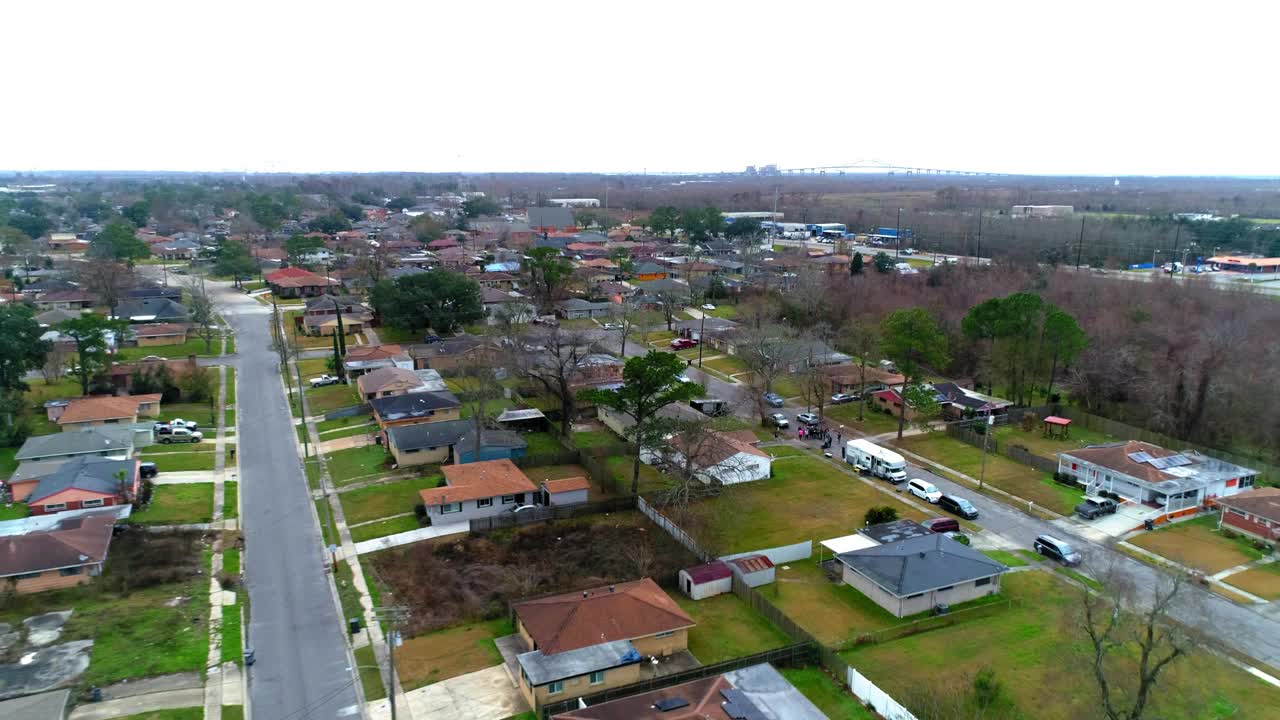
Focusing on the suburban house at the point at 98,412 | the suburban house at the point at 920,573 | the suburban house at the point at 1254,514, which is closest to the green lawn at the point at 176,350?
the suburban house at the point at 98,412

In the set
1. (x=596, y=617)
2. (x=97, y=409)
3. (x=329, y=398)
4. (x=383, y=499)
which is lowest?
(x=383, y=499)

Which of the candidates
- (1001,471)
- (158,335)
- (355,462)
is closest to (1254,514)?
(1001,471)

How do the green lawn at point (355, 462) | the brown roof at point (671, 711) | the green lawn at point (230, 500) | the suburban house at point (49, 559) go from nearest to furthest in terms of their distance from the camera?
the brown roof at point (671, 711)
the suburban house at point (49, 559)
the green lawn at point (230, 500)
the green lawn at point (355, 462)

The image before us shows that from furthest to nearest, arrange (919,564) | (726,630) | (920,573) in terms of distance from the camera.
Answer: (919,564) → (920,573) → (726,630)

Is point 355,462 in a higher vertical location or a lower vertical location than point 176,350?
lower

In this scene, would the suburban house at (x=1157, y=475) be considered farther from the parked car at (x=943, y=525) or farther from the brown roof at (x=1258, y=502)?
the parked car at (x=943, y=525)

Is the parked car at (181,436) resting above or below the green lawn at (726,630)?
above

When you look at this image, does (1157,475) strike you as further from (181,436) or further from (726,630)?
(181,436)
